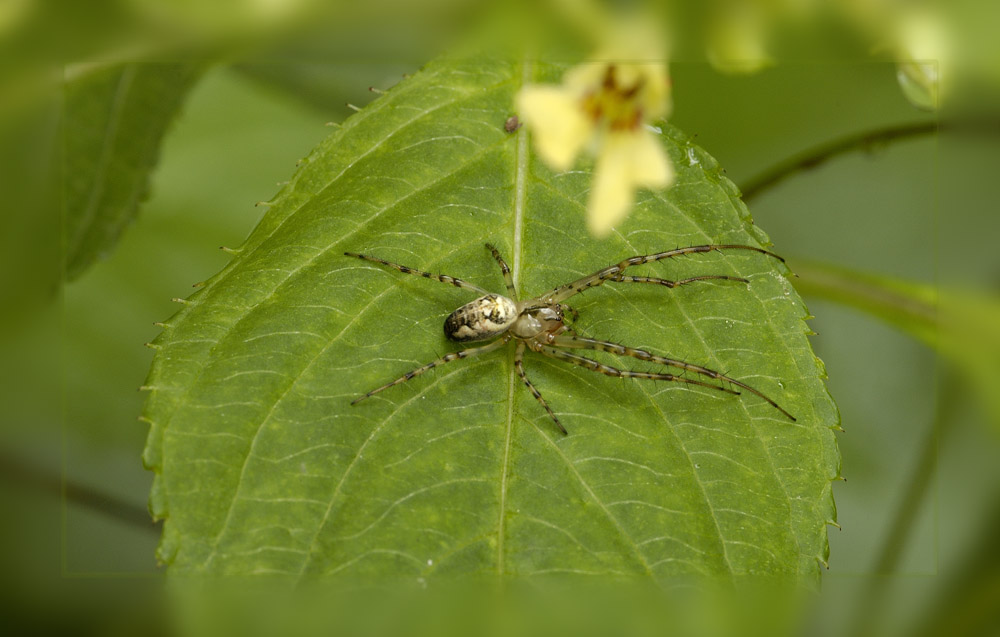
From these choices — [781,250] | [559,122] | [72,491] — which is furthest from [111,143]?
[781,250]

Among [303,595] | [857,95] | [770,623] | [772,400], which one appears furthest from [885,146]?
[303,595]

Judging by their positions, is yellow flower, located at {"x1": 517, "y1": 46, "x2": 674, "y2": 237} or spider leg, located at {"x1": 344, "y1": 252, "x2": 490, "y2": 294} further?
spider leg, located at {"x1": 344, "y1": 252, "x2": 490, "y2": 294}

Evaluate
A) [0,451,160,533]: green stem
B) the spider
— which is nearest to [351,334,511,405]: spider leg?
the spider

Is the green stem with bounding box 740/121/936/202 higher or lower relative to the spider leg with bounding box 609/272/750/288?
higher

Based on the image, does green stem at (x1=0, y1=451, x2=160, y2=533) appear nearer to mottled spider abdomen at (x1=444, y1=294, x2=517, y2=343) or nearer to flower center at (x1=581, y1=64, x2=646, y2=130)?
mottled spider abdomen at (x1=444, y1=294, x2=517, y2=343)

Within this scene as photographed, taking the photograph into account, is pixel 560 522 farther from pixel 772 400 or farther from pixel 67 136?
pixel 67 136

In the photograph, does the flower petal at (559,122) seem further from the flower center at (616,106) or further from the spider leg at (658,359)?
the spider leg at (658,359)

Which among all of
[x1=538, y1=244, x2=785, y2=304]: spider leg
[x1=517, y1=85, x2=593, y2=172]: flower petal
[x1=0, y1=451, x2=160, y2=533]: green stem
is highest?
[x1=538, y1=244, x2=785, y2=304]: spider leg

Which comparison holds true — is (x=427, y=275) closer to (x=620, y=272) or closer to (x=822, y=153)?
(x=620, y=272)
